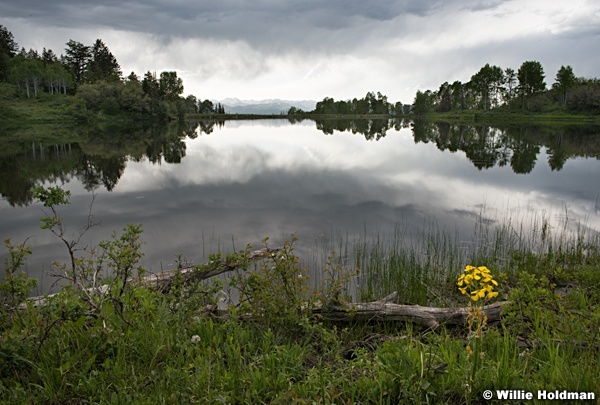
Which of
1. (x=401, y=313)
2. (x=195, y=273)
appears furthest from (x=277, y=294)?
(x=401, y=313)

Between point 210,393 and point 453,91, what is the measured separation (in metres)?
158

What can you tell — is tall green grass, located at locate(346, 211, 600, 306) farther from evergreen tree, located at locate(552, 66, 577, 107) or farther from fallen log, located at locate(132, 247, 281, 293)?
evergreen tree, located at locate(552, 66, 577, 107)

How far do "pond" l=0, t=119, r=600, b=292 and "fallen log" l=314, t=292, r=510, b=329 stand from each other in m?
3.96

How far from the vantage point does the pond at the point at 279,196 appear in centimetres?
1253

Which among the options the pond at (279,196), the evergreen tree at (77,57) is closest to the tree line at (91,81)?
the evergreen tree at (77,57)

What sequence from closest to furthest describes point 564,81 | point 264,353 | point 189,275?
point 264,353
point 189,275
point 564,81

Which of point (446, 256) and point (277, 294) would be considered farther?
point (446, 256)

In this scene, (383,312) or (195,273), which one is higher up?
(195,273)

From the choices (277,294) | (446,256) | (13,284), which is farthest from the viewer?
(446,256)

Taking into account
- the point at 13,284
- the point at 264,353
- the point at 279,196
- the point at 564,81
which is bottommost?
the point at 279,196

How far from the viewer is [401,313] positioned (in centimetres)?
615

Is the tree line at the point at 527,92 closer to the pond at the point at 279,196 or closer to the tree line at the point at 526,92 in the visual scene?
the tree line at the point at 526,92

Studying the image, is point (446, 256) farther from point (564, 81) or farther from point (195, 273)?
point (564, 81)

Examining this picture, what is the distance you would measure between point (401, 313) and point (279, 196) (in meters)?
13.5
